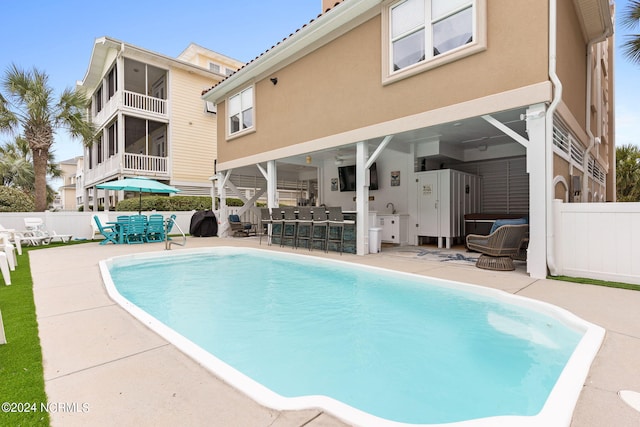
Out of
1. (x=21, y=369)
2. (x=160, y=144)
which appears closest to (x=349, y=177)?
(x=21, y=369)

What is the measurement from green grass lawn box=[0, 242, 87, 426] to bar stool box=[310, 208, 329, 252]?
6.02m

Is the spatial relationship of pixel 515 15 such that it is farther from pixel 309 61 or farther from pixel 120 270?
pixel 120 270

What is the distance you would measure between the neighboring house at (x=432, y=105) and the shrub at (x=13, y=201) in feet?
27.0

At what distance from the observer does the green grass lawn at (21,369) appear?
5.62ft

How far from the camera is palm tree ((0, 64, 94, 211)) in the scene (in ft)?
37.7

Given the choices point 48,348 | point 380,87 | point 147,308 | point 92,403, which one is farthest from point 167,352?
point 380,87

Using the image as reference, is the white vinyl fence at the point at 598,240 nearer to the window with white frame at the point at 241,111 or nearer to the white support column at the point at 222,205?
the window with white frame at the point at 241,111

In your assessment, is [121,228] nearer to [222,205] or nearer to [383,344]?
[222,205]

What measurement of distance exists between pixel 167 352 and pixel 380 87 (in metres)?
6.78

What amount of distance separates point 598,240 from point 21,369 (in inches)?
275

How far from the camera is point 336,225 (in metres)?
8.41

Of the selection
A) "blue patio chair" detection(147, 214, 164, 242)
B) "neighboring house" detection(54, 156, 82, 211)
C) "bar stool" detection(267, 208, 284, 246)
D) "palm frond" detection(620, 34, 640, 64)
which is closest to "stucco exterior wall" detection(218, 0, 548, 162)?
"bar stool" detection(267, 208, 284, 246)

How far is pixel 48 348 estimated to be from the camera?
2605mm

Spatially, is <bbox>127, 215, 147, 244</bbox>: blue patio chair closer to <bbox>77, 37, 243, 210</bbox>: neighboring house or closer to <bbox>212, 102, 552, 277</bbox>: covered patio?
<bbox>212, 102, 552, 277</bbox>: covered patio
